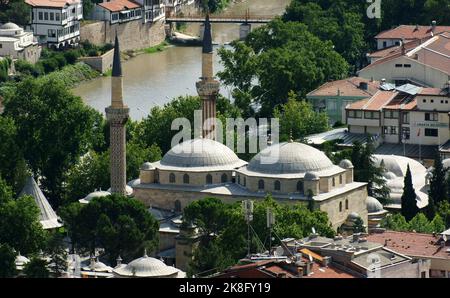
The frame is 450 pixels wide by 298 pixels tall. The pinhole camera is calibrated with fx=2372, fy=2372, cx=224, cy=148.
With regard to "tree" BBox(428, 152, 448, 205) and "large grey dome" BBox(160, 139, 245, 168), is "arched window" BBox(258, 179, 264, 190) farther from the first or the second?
"tree" BBox(428, 152, 448, 205)

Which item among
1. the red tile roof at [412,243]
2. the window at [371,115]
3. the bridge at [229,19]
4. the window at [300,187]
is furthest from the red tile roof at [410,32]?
the red tile roof at [412,243]

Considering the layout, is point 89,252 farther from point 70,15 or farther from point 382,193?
point 70,15

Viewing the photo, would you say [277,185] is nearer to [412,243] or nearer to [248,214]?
[248,214]

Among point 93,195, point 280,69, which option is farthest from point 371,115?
point 93,195

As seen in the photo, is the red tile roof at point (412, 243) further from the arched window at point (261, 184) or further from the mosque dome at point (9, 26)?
the mosque dome at point (9, 26)

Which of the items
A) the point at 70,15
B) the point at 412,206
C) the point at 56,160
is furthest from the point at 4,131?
the point at 70,15

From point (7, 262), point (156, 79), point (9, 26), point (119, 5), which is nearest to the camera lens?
point (7, 262)
